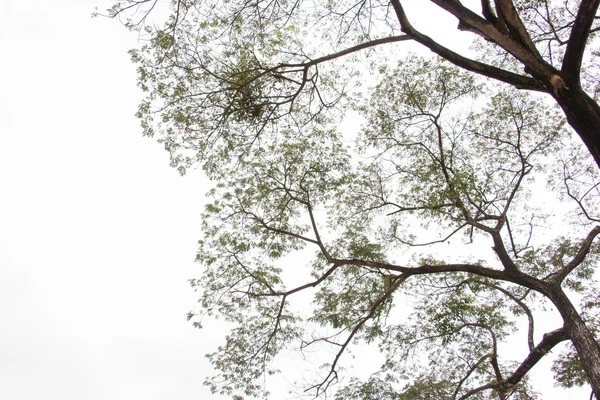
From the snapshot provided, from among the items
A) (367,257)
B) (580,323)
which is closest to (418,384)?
(367,257)

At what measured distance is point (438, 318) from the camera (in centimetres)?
768

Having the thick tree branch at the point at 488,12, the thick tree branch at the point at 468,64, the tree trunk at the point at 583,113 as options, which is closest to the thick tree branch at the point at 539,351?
the tree trunk at the point at 583,113

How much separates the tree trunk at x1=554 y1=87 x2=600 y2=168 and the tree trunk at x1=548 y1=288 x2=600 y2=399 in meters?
3.35

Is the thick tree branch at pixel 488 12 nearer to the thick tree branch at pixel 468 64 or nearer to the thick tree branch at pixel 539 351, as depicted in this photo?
the thick tree branch at pixel 468 64

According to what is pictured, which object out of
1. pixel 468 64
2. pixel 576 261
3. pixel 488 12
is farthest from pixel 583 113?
pixel 576 261

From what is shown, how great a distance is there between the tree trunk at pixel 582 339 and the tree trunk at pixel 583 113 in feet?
11.0

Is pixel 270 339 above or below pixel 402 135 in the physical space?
below

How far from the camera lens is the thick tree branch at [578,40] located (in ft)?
12.2

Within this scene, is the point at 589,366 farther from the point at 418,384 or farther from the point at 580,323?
the point at 418,384

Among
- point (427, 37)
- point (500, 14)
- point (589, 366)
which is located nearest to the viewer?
point (500, 14)

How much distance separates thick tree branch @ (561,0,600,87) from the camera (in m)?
3.73

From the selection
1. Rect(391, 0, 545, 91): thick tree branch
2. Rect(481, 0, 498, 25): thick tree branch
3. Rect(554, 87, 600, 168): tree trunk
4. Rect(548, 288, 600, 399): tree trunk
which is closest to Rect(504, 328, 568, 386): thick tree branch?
Rect(548, 288, 600, 399): tree trunk

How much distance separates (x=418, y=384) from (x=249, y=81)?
8150mm

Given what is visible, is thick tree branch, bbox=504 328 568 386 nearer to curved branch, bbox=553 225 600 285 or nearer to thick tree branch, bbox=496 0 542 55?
curved branch, bbox=553 225 600 285
